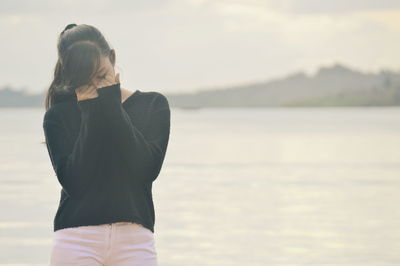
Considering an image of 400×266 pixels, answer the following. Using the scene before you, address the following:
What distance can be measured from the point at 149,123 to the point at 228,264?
7.11 metres

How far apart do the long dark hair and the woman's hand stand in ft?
0.07

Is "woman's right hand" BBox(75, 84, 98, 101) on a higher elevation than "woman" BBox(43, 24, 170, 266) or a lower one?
higher

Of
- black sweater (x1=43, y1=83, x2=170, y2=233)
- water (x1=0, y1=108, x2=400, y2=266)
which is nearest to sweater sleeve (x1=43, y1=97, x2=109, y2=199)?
black sweater (x1=43, y1=83, x2=170, y2=233)

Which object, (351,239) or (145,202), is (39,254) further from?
(145,202)

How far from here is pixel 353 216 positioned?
645 inches

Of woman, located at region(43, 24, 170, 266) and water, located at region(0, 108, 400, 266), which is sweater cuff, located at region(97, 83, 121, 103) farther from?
water, located at region(0, 108, 400, 266)

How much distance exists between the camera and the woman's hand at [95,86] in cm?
386

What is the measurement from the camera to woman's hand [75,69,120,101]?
12.7ft

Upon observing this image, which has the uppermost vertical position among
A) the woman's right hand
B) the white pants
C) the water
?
the woman's right hand

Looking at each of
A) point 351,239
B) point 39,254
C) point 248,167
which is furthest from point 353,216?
point 248,167

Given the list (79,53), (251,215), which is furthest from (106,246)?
(251,215)

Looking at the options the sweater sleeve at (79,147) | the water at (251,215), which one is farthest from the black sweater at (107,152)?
the water at (251,215)

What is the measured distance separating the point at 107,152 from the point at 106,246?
14.0 inches

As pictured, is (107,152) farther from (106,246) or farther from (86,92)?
(106,246)
